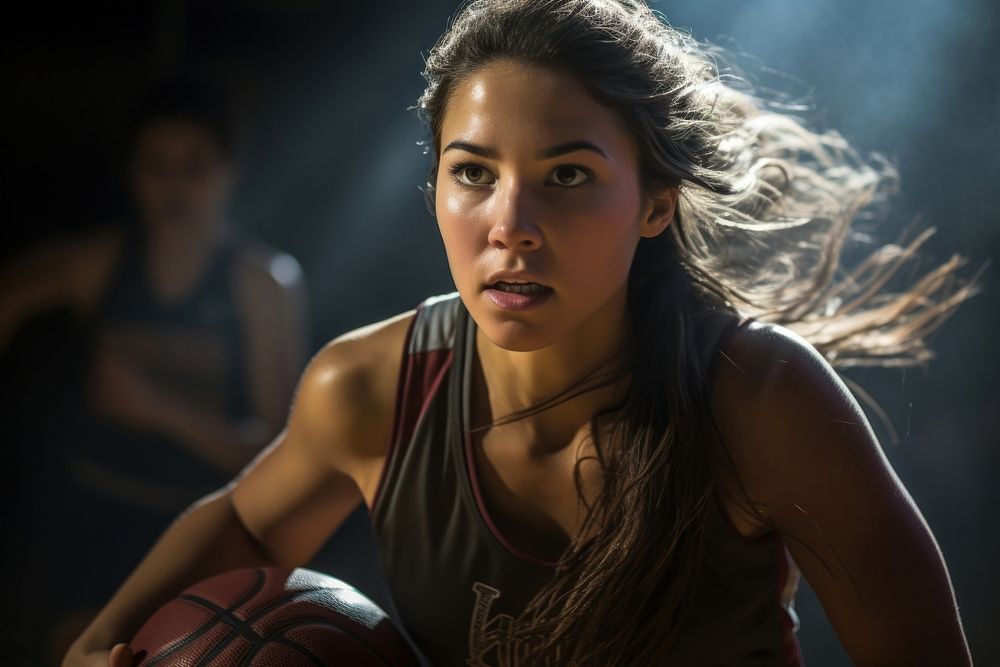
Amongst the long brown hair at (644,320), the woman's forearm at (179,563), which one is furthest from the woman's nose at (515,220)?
the woman's forearm at (179,563)

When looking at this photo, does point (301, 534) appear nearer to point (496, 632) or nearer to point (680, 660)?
point (496, 632)

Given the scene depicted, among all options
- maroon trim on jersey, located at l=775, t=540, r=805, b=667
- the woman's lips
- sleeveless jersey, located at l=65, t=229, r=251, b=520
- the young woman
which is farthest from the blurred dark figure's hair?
maroon trim on jersey, located at l=775, t=540, r=805, b=667

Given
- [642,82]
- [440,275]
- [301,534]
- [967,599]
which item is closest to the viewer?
[642,82]

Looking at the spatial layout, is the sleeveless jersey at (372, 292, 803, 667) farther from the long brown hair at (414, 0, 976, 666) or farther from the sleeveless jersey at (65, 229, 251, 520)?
the sleeveless jersey at (65, 229, 251, 520)

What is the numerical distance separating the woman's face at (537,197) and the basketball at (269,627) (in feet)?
1.17

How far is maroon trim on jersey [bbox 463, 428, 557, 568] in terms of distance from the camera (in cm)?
115

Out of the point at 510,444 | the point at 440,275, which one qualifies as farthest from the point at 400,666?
the point at 440,275

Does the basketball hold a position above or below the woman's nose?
below

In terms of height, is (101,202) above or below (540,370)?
above

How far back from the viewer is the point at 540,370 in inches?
47.1

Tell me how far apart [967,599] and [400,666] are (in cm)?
149

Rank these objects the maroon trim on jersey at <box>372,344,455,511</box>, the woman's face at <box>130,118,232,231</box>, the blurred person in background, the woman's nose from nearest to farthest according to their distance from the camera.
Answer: the woman's nose → the maroon trim on jersey at <box>372,344,455,511</box> → the blurred person in background → the woman's face at <box>130,118,232,231</box>

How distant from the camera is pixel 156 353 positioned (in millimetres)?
2557

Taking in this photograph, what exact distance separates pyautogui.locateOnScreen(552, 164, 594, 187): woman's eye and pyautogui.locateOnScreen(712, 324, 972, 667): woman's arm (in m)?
0.25
